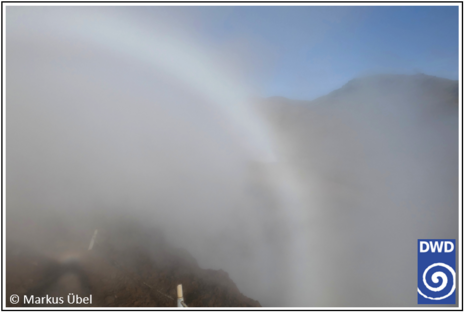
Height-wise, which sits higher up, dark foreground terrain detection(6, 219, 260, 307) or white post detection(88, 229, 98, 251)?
white post detection(88, 229, 98, 251)

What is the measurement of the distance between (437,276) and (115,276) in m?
10.3

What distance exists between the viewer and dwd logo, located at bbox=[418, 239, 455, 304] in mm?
6305

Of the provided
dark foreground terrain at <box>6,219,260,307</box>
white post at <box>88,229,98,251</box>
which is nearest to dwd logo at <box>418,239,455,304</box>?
dark foreground terrain at <box>6,219,260,307</box>

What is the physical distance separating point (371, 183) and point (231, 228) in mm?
20153

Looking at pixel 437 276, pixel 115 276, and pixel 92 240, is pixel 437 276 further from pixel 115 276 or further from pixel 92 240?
pixel 92 240

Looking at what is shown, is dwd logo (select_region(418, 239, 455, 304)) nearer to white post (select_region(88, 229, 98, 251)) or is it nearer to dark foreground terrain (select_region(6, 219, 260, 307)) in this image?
dark foreground terrain (select_region(6, 219, 260, 307))

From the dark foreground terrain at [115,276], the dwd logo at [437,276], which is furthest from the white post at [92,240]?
the dwd logo at [437,276]

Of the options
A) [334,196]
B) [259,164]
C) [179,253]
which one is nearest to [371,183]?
[334,196]

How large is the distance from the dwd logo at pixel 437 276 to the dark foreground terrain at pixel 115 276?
594cm

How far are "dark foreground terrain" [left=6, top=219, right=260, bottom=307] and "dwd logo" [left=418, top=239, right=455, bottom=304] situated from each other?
594 centimetres

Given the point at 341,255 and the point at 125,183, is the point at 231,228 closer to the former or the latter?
the point at 125,183

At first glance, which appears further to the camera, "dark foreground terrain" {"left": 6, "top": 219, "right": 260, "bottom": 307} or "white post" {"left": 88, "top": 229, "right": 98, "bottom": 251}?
"white post" {"left": 88, "top": 229, "right": 98, "bottom": 251}

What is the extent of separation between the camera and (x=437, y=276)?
6367mm

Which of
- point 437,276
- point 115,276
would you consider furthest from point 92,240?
point 437,276
